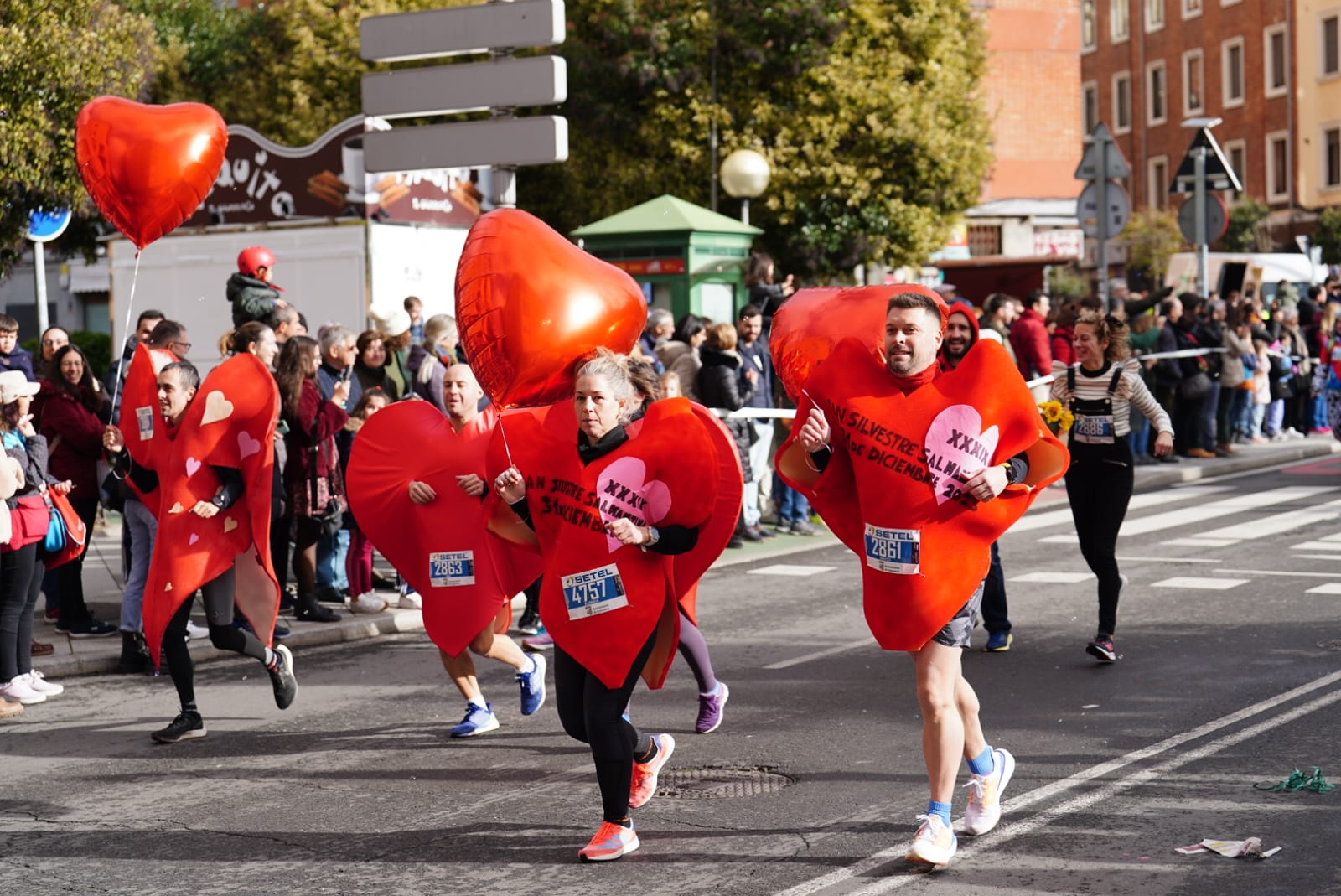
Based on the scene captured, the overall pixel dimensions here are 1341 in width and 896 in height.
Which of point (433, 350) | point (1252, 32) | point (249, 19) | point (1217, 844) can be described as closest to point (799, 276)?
point (249, 19)

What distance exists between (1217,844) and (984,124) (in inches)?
1089

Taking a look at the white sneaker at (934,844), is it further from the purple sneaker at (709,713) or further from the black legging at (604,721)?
the purple sneaker at (709,713)

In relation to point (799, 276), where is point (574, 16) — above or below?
above

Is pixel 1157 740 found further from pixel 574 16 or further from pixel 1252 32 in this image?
pixel 1252 32

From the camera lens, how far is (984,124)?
32375 millimetres

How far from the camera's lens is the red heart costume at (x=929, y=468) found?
6.00 metres

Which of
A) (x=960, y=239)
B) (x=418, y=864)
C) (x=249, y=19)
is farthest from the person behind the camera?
(x=960, y=239)

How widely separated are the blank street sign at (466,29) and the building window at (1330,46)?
147 feet

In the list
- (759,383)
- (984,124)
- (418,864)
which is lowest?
(418,864)

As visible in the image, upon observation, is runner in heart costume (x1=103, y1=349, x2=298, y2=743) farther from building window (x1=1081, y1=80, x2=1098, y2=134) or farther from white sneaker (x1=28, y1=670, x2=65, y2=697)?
building window (x1=1081, y1=80, x2=1098, y2=134)

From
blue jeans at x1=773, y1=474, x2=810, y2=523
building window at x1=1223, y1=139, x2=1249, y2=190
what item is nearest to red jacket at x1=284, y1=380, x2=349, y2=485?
blue jeans at x1=773, y1=474, x2=810, y2=523

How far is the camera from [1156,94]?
201 ft

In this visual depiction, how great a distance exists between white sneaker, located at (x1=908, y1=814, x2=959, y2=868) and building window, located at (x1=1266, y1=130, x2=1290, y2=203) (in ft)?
172

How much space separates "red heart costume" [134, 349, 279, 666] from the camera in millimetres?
8148
